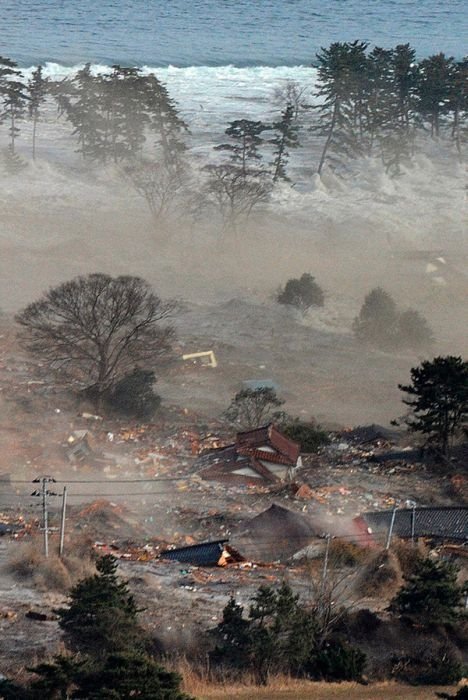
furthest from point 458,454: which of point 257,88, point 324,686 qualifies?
point 257,88

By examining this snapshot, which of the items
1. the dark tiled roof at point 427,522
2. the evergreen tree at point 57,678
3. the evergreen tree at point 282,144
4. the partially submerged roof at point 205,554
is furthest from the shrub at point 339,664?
the evergreen tree at point 282,144

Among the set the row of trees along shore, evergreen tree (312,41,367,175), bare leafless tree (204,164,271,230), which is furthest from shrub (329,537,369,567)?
evergreen tree (312,41,367,175)

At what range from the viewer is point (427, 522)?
23.9 meters

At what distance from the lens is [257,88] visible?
243 feet

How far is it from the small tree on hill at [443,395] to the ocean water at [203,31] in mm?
55507

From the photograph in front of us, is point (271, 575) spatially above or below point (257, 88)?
below

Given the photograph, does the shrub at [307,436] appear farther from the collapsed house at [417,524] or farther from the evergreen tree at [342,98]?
the evergreen tree at [342,98]

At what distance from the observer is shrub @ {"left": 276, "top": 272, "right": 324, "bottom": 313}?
4422cm

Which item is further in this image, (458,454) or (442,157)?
(442,157)

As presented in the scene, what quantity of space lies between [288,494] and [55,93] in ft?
145

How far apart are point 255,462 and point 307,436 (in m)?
2.72

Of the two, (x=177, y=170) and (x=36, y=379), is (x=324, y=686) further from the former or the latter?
(x=177, y=170)

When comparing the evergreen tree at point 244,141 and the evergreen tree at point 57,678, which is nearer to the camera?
the evergreen tree at point 57,678

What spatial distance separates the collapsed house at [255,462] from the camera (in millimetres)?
27688
